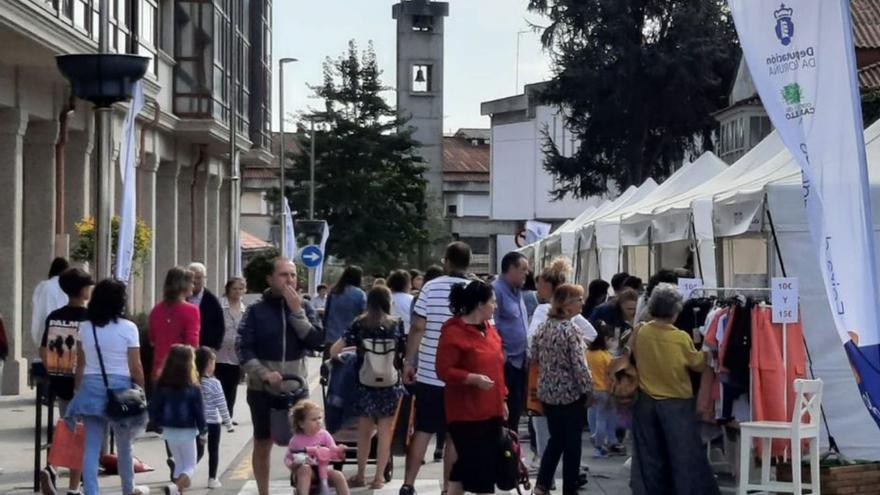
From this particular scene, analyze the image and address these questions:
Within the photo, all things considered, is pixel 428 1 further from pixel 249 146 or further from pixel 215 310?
pixel 215 310

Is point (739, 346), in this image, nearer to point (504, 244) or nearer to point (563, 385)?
point (563, 385)

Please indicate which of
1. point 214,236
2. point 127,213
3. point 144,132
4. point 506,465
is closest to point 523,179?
point 214,236

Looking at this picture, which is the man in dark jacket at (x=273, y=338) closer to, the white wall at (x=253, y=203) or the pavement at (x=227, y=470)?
the pavement at (x=227, y=470)

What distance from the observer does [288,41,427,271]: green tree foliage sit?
65875 mm

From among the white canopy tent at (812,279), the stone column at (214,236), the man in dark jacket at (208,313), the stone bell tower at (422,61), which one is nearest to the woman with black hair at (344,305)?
the man in dark jacket at (208,313)

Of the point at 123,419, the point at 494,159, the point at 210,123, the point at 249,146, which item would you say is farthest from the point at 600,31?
the point at 123,419

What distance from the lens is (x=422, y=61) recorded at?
92.1 metres

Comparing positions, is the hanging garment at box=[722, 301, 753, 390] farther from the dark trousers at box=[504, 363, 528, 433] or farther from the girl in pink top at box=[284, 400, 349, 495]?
the girl in pink top at box=[284, 400, 349, 495]

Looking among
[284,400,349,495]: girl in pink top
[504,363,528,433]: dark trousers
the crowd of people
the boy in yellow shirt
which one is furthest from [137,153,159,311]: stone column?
[284,400,349,495]: girl in pink top

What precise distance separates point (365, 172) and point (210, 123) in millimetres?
31874

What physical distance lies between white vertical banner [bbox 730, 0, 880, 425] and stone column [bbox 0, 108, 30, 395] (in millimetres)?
15906

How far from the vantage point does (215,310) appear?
622 inches

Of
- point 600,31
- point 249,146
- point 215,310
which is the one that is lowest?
point 215,310

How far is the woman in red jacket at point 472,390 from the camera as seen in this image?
10.7 meters
